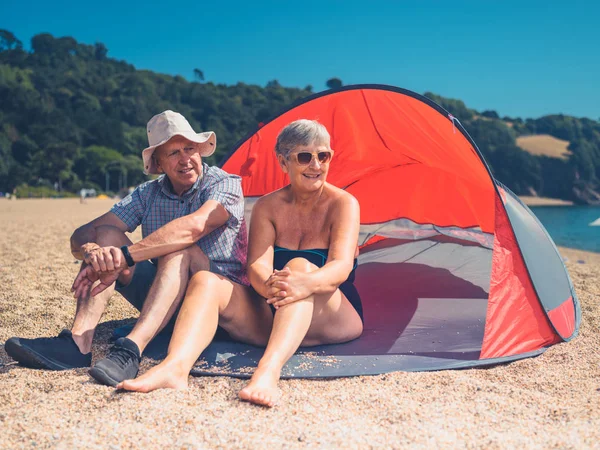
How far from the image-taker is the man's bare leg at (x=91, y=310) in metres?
2.41

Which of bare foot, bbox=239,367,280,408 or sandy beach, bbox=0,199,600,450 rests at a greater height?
bare foot, bbox=239,367,280,408

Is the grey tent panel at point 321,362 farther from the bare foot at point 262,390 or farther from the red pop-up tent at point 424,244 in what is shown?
the bare foot at point 262,390

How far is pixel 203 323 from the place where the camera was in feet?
7.28

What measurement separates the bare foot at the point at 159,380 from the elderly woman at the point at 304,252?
0.30 m

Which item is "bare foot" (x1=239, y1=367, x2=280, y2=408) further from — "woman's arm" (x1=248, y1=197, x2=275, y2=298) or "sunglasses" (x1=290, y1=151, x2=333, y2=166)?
"sunglasses" (x1=290, y1=151, x2=333, y2=166)

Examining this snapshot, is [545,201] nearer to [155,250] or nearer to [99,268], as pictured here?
[155,250]

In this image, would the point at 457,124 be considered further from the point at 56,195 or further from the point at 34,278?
the point at 56,195

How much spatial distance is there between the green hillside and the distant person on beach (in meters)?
37.1

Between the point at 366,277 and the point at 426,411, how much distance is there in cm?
250

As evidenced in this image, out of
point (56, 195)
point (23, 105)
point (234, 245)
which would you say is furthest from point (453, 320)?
point (23, 105)

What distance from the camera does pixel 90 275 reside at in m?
2.38

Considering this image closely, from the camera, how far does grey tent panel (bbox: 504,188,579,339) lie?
2.99 m

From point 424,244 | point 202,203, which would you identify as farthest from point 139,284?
point 424,244

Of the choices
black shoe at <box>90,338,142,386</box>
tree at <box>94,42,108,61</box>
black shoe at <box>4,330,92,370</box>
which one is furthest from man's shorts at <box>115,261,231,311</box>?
tree at <box>94,42,108,61</box>
